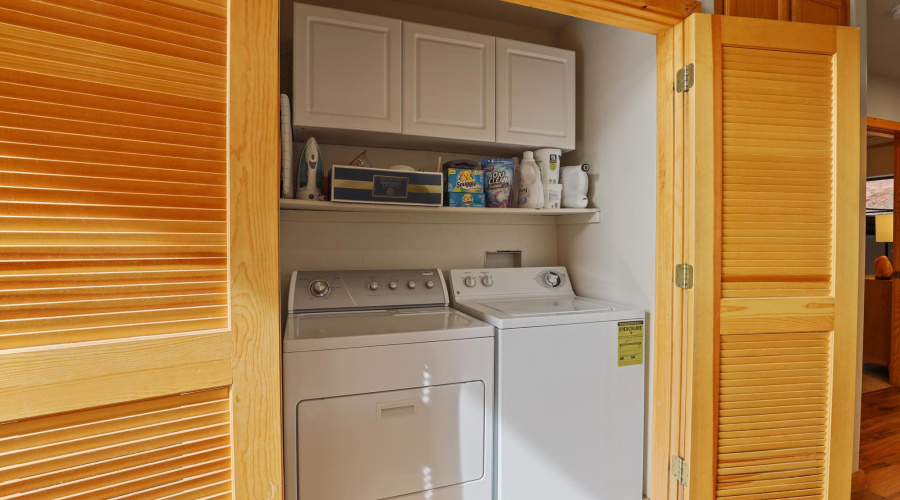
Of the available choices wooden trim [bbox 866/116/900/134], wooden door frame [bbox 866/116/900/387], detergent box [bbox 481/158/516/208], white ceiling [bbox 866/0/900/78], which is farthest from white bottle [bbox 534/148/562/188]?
wooden door frame [bbox 866/116/900/387]

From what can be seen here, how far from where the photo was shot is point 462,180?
80.4 inches

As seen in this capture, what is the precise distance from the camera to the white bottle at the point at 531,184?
82.4 inches

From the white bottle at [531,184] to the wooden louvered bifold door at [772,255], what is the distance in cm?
72

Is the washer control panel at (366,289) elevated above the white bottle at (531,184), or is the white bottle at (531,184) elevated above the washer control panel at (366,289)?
the white bottle at (531,184)

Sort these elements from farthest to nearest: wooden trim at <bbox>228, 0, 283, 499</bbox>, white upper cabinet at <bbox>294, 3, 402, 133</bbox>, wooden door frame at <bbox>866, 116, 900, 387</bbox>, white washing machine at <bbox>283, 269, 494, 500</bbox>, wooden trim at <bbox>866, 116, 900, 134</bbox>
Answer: wooden door frame at <bbox>866, 116, 900, 387</bbox> < wooden trim at <bbox>866, 116, 900, 134</bbox> < white upper cabinet at <bbox>294, 3, 402, 133</bbox> < white washing machine at <bbox>283, 269, 494, 500</bbox> < wooden trim at <bbox>228, 0, 283, 499</bbox>

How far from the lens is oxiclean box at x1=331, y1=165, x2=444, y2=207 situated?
179 cm

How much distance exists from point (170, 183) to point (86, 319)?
31 centimetres

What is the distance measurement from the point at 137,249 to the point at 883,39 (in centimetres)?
434

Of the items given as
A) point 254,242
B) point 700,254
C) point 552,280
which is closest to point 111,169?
point 254,242

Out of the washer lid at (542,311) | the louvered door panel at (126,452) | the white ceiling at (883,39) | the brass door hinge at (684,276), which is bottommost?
the louvered door panel at (126,452)

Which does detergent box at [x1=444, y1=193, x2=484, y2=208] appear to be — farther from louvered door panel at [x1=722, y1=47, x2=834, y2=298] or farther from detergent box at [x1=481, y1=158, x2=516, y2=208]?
louvered door panel at [x1=722, y1=47, x2=834, y2=298]

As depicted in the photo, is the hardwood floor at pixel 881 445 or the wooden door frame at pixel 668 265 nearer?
the wooden door frame at pixel 668 265

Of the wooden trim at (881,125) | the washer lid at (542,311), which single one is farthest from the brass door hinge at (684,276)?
the wooden trim at (881,125)

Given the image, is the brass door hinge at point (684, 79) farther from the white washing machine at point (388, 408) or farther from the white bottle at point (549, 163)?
the white washing machine at point (388, 408)
